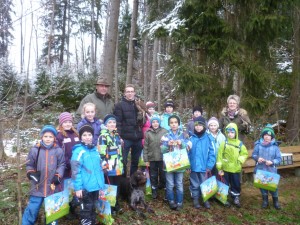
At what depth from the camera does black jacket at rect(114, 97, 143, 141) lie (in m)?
5.86

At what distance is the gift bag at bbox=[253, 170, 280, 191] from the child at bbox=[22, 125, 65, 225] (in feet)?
12.9

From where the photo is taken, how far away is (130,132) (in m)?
5.88

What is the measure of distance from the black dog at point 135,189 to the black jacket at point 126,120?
0.77 metres

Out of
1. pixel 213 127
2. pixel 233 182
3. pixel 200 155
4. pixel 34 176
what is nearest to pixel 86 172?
pixel 34 176

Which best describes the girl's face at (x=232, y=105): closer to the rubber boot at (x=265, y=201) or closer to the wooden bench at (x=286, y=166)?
the rubber boot at (x=265, y=201)

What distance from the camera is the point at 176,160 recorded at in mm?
5625

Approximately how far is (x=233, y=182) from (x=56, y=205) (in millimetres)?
3647

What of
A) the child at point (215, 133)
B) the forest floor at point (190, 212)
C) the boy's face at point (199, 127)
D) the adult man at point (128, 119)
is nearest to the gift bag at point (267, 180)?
the forest floor at point (190, 212)

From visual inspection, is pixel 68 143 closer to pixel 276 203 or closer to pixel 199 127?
pixel 199 127

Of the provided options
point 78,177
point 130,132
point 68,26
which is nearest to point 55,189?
point 78,177

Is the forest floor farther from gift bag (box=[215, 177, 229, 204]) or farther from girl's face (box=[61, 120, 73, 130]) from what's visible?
girl's face (box=[61, 120, 73, 130])

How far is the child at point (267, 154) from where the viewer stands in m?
6.20

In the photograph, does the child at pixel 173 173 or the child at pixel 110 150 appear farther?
the child at pixel 173 173

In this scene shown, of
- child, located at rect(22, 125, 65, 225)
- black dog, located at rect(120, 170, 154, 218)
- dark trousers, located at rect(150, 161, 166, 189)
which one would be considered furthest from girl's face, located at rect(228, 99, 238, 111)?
child, located at rect(22, 125, 65, 225)
